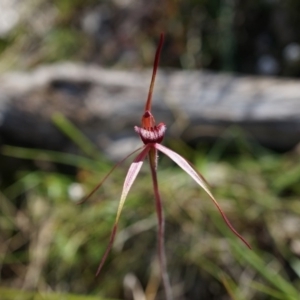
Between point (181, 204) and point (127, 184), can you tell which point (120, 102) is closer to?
point (181, 204)

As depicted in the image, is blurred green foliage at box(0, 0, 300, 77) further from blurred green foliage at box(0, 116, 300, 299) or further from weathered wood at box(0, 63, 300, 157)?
blurred green foliage at box(0, 116, 300, 299)

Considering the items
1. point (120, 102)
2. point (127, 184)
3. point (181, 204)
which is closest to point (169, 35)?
point (120, 102)

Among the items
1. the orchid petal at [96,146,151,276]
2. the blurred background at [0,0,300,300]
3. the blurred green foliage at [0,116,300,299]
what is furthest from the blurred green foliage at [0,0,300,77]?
the orchid petal at [96,146,151,276]

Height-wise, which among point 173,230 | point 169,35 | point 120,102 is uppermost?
point 169,35

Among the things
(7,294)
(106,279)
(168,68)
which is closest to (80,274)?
(106,279)

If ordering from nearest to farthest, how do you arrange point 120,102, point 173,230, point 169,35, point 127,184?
point 127,184 < point 173,230 < point 120,102 < point 169,35

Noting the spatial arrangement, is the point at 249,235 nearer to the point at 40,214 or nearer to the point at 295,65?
the point at 40,214
